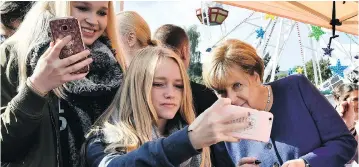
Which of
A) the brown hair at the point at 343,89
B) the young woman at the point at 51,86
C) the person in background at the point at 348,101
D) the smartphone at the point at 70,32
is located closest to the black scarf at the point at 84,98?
the young woman at the point at 51,86

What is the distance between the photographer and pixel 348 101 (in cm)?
243

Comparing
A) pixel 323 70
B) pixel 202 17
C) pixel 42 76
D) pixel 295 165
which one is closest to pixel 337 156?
pixel 295 165

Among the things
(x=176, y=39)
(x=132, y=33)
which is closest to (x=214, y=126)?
(x=132, y=33)

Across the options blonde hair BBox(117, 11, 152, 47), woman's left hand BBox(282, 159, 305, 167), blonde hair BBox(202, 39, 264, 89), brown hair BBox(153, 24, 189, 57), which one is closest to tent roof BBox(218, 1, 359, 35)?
brown hair BBox(153, 24, 189, 57)

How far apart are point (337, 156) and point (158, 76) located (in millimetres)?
599

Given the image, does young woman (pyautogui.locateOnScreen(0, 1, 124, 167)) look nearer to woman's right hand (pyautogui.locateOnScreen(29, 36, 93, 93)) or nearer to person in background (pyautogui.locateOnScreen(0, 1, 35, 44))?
woman's right hand (pyautogui.locateOnScreen(29, 36, 93, 93))

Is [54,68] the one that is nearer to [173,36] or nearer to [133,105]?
[133,105]

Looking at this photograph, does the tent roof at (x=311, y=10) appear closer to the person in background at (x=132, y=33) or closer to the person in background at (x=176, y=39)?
the person in background at (x=176, y=39)

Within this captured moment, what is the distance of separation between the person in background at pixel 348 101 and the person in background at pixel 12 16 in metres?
1.69

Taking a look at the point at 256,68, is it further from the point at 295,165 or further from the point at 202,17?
the point at 202,17

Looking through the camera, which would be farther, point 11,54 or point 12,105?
point 11,54

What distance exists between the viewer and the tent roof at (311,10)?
2852 mm

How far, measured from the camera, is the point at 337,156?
1299 mm

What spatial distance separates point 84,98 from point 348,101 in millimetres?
1764
